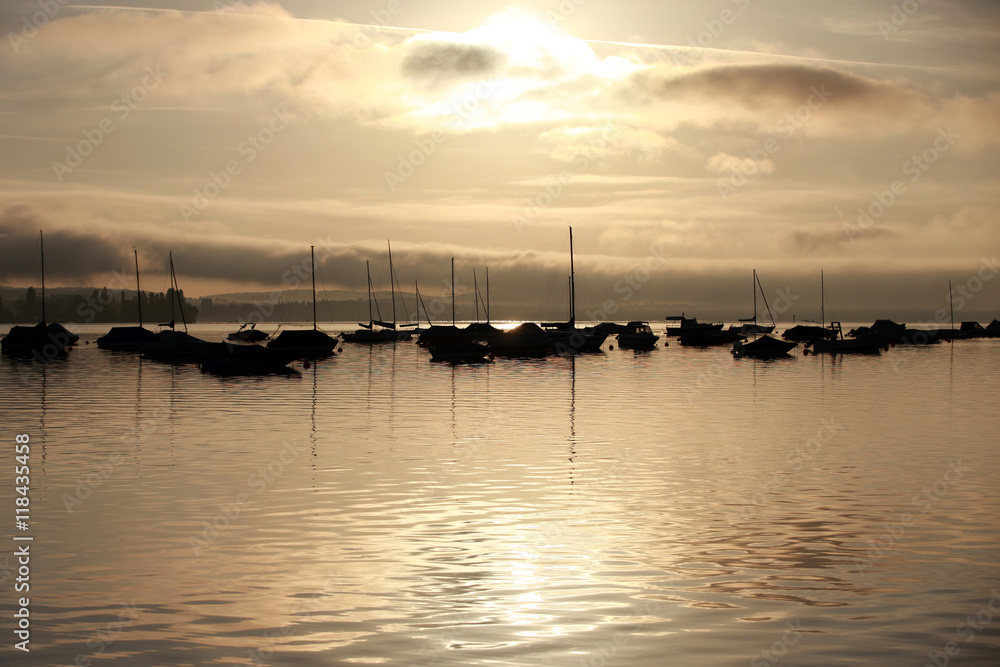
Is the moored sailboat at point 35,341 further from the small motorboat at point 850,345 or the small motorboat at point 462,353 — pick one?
the small motorboat at point 850,345

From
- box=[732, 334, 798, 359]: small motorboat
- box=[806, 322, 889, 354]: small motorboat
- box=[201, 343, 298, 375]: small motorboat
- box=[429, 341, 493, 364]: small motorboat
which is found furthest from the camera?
box=[806, 322, 889, 354]: small motorboat

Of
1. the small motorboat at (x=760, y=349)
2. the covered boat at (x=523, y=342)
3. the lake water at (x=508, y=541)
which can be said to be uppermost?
the covered boat at (x=523, y=342)

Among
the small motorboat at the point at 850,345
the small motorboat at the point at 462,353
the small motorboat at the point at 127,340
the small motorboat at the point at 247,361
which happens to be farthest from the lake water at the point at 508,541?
the small motorboat at the point at 127,340

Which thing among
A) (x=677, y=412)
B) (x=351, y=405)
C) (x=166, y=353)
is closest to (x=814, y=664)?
(x=677, y=412)

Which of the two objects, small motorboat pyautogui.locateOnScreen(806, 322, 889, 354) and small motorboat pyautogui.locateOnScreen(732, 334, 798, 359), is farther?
small motorboat pyautogui.locateOnScreen(806, 322, 889, 354)

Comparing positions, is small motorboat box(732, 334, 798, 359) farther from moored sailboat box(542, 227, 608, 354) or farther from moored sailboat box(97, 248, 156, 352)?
moored sailboat box(97, 248, 156, 352)

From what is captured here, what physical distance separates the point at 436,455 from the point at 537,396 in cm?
2519

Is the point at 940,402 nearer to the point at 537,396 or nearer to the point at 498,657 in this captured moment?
the point at 537,396

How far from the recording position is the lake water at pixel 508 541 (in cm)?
1155

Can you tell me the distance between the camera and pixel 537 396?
2137 inches

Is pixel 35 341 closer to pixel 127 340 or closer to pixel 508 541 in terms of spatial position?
pixel 127 340

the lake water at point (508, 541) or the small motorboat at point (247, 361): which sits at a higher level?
the small motorboat at point (247, 361)

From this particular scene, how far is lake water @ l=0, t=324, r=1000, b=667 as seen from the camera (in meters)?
11.5

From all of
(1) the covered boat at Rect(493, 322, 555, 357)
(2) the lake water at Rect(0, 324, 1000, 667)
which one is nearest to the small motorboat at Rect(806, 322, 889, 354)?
(1) the covered boat at Rect(493, 322, 555, 357)
